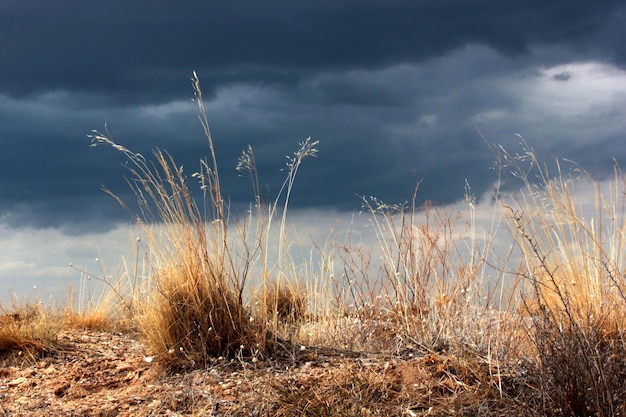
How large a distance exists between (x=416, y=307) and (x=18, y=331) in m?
3.64

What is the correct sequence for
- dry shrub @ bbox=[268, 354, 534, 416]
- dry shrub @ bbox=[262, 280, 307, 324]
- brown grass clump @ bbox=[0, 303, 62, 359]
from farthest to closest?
dry shrub @ bbox=[262, 280, 307, 324] → brown grass clump @ bbox=[0, 303, 62, 359] → dry shrub @ bbox=[268, 354, 534, 416]

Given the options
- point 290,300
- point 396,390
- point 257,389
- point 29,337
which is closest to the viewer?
point 396,390

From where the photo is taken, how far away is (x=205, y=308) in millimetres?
4883

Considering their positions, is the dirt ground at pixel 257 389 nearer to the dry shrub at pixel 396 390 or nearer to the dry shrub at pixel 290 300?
the dry shrub at pixel 396 390

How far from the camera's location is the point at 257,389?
4238mm

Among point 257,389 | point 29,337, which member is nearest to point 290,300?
point 29,337

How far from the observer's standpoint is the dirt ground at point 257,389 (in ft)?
12.8

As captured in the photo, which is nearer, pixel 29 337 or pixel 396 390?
pixel 396 390

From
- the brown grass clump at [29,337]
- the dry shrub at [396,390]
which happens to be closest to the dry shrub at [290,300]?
the brown grass clump at [29,337]

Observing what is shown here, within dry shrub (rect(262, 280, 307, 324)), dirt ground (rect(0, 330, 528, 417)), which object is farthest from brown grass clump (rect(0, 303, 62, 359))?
dry shrub (rect(262, 280, 307, 324))

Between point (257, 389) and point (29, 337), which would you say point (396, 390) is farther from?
point (29, 337)

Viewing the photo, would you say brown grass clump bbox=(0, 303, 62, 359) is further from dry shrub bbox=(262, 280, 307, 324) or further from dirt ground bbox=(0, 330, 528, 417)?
dry shrub bbox=(262, 280, 307, 324)

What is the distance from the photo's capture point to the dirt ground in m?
3.92

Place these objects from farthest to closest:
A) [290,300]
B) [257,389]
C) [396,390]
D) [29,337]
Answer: [290,300]
[29,337]
[257,389]
[396,390]
